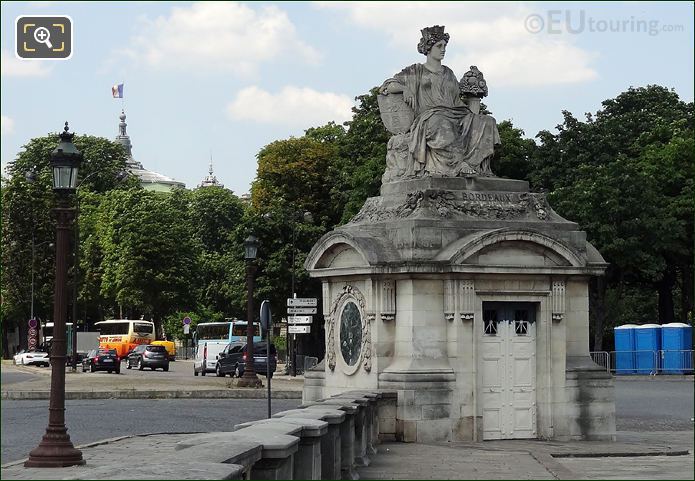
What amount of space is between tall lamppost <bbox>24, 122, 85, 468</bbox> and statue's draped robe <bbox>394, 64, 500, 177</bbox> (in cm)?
612

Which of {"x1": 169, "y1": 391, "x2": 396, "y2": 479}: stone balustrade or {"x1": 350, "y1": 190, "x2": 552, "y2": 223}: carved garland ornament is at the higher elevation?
{"x1": 350, "y1": 190, "x2": 552, "y2": 223}: carved garland ornament

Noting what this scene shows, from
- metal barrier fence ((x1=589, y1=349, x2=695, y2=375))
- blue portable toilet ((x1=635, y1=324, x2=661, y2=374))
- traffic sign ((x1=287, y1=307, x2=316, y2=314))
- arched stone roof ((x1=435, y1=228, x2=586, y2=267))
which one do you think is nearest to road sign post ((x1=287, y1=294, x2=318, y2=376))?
traffic sign ((x1=287, y1=307, x2=316, y2=314))

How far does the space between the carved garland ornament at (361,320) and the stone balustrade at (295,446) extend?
9.52 ft

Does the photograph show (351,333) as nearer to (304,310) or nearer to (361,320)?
(361,320)

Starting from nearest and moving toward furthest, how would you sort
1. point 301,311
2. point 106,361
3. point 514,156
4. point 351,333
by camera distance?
point 351,333
point 301,311
point 514,156
point 106,361

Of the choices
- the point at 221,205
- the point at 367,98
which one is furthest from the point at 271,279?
the point at 221,205

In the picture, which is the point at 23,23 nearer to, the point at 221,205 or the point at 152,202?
the point at 152,202

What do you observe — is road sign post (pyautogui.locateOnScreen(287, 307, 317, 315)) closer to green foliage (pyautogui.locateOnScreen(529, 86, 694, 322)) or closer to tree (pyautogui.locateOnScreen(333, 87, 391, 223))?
tree (pyautogui.locateOnScreen(333, 87, 391, 223))

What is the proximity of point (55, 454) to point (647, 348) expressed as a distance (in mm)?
41830

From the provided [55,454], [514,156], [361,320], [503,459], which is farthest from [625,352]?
[55,454]

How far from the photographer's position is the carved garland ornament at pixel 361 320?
21.6 metres

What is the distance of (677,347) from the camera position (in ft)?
179

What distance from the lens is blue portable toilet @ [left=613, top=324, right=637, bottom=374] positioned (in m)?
56.6

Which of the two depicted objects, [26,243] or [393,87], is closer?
[393,87]
